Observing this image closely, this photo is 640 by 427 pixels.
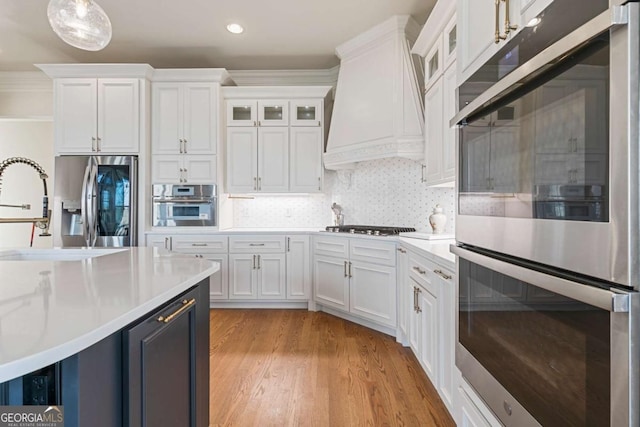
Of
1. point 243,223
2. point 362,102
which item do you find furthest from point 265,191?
point 362,102

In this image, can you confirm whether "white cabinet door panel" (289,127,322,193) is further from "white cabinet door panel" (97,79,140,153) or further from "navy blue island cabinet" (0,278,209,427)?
"navy blue island cabinet" (0,278,209,427)

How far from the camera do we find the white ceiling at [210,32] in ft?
9.55

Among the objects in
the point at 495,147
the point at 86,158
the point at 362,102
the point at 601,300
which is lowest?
the point at 601,300

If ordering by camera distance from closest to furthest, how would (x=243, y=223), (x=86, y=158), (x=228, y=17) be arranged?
1. (x=228, y=17)
2. (x=86, y=158)
3. (x=243, y=223)

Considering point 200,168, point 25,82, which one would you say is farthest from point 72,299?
point 25,82

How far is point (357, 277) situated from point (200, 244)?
1808 mm

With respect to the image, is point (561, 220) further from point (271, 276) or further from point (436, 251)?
point (271, 276)

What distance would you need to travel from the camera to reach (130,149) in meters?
3.61

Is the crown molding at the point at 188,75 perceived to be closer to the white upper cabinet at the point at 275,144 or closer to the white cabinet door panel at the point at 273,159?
the white upper cabinet at the point at 275,144

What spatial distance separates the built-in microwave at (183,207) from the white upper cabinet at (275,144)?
332 mm

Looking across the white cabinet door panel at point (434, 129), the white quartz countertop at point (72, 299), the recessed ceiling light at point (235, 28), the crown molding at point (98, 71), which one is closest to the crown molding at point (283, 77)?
the recessed ceiling light at point (235, 28)

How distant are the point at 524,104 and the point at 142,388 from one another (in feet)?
4.07

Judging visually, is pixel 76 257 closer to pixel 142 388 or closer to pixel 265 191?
pixel 142 388

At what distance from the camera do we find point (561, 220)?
642 mm
